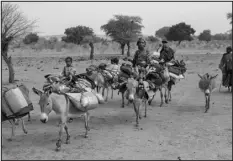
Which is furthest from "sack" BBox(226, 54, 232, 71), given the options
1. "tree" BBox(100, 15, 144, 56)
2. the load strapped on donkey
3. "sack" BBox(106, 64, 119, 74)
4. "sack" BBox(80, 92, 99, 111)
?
"tree" BBox(100, 15, 144, 56)

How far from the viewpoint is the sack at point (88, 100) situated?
6625mm

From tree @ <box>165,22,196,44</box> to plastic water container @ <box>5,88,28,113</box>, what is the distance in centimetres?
5906

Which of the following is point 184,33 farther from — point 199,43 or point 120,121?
point 120,121

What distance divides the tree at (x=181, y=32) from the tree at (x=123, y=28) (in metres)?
19.7

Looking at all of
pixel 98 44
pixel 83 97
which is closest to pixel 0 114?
pixel 83 97

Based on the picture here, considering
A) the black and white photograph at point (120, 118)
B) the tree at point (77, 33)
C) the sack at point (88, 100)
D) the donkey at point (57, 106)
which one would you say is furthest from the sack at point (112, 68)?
the tree at point (77, 33)

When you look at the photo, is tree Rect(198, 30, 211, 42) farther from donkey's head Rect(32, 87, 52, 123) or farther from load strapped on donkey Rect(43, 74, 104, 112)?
donkey's head Rect(32, 87, 52, 123)

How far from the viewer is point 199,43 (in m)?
57.2

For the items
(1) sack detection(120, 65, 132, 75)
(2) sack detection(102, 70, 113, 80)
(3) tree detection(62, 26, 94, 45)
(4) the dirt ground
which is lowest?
(4) the dirt ground

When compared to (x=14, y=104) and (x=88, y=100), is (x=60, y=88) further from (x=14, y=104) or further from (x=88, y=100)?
(x=14, y=104)

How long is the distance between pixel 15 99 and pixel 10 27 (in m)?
10.0

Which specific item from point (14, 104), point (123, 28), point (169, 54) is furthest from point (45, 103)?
point (123, 28)

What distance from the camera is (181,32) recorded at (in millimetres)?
62344

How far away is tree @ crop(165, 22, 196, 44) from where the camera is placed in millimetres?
62469
